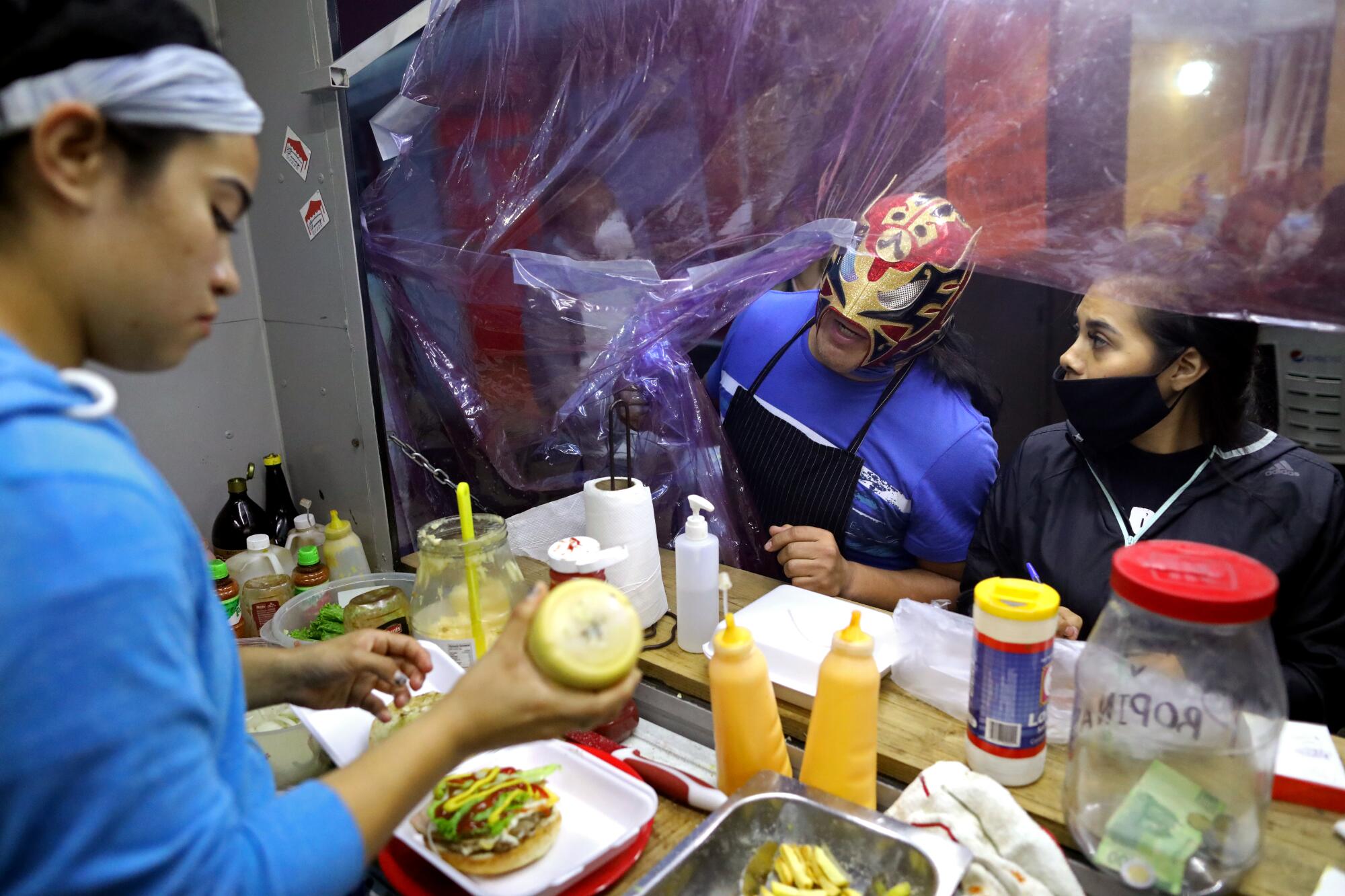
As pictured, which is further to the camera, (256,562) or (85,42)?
(256,562)

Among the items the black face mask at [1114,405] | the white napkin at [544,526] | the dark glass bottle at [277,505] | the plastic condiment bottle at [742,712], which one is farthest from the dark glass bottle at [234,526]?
the black face mask at [1114,405]

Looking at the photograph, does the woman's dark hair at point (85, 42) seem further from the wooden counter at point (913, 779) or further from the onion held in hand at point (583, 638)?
the wooden counter at point (913, 779)

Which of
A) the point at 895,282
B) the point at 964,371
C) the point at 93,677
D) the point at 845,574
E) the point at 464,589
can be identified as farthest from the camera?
the point at 964,371

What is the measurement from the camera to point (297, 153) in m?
2.04

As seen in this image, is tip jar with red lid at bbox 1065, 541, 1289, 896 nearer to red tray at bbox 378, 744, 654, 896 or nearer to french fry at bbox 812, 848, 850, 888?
french fry at bbox 812, 848, 850, 888

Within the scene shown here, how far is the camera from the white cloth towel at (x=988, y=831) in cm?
99

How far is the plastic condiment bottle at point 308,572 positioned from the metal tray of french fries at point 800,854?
3.94ft

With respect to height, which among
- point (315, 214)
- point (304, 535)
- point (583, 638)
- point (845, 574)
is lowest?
point (845, 574)

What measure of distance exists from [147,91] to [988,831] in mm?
1162

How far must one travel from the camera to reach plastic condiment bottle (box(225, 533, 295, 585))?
1.98 m

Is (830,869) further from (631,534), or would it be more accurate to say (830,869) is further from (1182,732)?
(631,534)

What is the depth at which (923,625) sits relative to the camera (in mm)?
1446

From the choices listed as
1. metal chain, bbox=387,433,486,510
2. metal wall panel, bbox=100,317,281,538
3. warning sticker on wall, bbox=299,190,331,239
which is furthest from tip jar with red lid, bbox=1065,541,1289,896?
metal wall panel, bbox=100,317,281,538

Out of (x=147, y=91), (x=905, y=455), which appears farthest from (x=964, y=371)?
(x=147, y=91)
